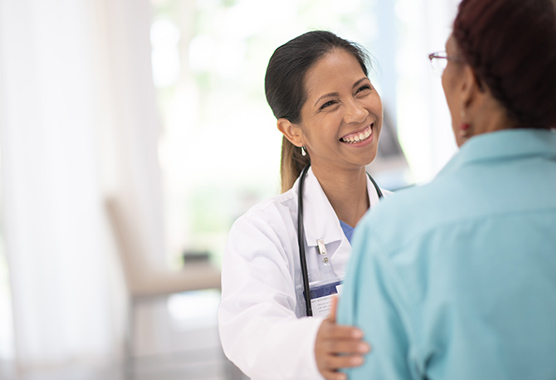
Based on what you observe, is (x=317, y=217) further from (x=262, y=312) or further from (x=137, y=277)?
(x=137, y=277)

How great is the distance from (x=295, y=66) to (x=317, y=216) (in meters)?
0.40

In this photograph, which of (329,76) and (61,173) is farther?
(61,173)

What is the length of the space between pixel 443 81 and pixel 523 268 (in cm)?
32

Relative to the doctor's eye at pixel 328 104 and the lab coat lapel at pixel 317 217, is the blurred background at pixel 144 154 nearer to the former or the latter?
the lab coat lapel at pixel 317 217

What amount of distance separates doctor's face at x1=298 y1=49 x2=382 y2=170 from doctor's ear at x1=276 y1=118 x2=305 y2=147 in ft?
0.17

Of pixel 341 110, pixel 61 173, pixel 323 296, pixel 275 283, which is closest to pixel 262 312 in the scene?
pixel 275 283

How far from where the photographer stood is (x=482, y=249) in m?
0.75

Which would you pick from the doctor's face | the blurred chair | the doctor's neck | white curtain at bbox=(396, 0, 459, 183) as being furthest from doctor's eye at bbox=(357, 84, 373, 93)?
white curtain at bbox=(396, 0, 459, 183)

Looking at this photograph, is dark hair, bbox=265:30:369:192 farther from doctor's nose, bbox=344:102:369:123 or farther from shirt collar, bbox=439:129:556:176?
shirt collar, bbox=439:129:556:176

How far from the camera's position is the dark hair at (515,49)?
76 centimetres

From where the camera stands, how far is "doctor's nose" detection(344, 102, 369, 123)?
145 centimetres

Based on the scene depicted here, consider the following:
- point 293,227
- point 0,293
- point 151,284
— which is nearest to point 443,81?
point 293,227

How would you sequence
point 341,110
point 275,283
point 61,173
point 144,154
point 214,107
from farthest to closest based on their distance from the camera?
point 214,107 → point 144,154 → point 61,173 → point 341,110 → point 275,283

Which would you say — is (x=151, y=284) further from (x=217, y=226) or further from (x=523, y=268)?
(x=523, y=268)
